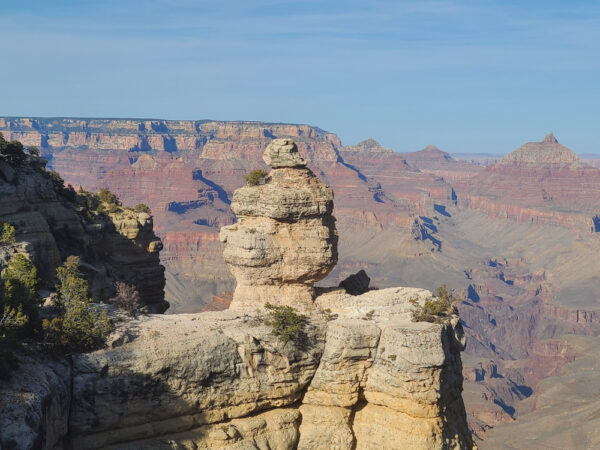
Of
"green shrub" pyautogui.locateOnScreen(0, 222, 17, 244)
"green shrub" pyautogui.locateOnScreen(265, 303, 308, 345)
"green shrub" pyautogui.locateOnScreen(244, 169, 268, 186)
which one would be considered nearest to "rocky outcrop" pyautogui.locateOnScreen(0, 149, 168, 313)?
"green shrub" pyautogui.locateOnScreen(0, 222, 17, 244)

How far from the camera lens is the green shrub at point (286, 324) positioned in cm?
3669

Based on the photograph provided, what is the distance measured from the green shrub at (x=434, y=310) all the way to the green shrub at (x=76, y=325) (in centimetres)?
1557

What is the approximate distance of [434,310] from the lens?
39688 millimetres

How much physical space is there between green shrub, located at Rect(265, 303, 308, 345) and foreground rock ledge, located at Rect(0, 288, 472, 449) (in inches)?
14.7

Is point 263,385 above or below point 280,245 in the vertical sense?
below

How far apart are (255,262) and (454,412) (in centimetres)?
1350

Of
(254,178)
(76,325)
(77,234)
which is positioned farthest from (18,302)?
(77,234)

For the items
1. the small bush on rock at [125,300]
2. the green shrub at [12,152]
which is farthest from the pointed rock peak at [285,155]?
the green shrub at [12,152]

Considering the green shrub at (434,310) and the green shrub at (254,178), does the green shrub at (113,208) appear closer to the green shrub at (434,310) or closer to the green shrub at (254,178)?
the green shrub at (254,178)

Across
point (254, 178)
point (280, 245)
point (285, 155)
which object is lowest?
point (280, 245)

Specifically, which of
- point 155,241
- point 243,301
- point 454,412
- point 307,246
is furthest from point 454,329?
point 155,241

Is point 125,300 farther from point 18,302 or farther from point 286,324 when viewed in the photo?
point 18,302

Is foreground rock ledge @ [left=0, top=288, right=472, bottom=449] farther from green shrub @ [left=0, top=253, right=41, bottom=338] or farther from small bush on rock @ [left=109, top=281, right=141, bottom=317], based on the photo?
small bush on rock @ [left=109, top=281, right=141, bottom=317]

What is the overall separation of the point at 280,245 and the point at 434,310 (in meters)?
9.41
